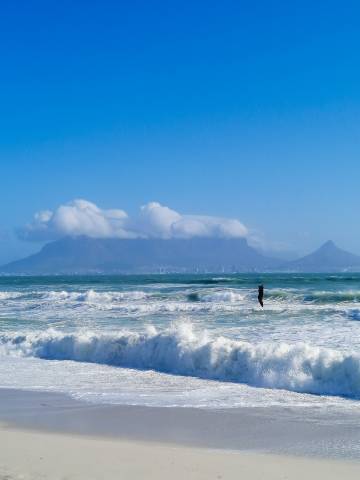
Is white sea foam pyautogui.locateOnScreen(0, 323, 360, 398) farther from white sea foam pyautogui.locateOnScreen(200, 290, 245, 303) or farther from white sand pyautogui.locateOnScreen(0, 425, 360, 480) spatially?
white sea foam pyautogui.locateOnScreen(200, 290, 245, 303)

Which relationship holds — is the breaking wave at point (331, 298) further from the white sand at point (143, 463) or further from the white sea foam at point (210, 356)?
the white sand at point (143, 463)

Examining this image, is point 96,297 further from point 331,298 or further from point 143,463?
point 143,463

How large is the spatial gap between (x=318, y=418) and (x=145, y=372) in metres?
5.65

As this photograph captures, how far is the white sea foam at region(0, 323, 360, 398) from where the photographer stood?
38.3ft

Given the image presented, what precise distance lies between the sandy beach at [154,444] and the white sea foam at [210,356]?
2726 mm

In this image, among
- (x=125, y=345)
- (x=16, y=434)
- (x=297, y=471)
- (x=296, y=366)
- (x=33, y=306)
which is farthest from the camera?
(x=33, y=306)

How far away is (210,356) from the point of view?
45.2 ft

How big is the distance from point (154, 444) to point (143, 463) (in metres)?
1.04

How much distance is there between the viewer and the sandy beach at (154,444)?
6.25 meters

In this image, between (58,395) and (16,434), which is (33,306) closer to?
(58,395)

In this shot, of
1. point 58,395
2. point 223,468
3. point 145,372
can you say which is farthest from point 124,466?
point 145,372

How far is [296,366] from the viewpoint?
1221 centimetres

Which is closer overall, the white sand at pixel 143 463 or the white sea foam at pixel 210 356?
the white sand at pixel 143 463

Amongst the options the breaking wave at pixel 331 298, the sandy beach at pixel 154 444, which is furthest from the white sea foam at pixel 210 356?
the breaking wave at pixel 331 298
